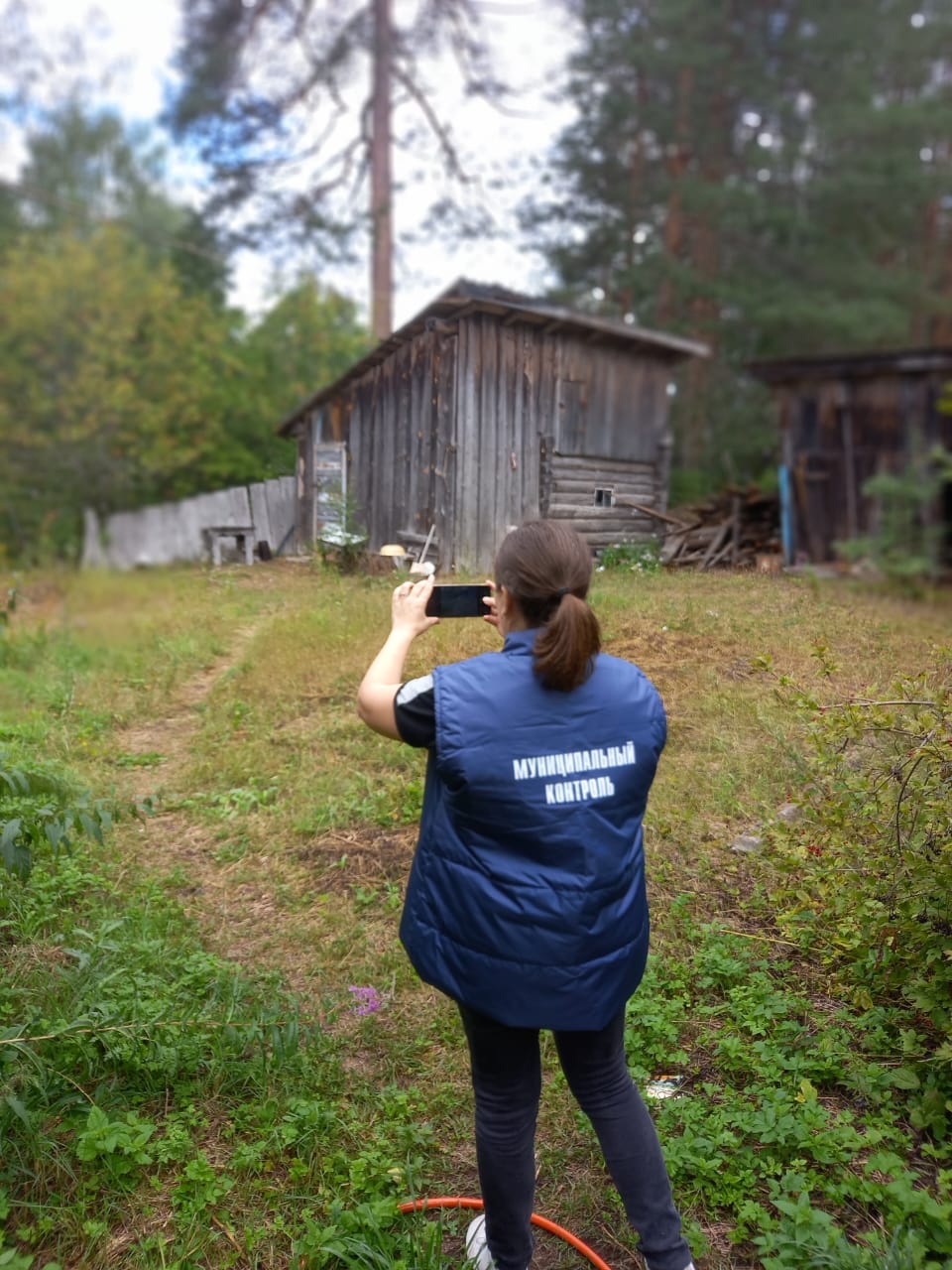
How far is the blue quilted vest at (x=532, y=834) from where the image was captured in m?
1.94

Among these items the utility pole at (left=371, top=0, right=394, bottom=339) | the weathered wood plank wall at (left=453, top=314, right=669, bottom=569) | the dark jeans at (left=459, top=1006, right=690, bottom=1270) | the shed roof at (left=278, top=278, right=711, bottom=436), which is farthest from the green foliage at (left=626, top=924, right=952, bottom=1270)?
the utility pole at (left=371, top=0, right=394, bottom=339)

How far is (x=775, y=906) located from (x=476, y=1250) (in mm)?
1799

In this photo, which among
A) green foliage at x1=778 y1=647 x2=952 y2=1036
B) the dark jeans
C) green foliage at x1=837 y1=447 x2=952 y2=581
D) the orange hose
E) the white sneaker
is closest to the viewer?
the dark jeans

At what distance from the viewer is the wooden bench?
489cm

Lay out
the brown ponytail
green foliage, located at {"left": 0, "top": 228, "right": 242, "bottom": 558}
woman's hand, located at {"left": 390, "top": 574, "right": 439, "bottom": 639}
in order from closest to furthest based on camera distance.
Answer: the brown ponytail
woman's hand, located at {"left": 390, "top": 574, "right": 439, "bottom": 639}
green foliage, located at {"left": 0, "top": 228, "right": 242, "bottom": 558}

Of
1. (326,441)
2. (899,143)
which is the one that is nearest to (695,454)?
(899,143)

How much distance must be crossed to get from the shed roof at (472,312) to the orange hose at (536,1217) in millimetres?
3758

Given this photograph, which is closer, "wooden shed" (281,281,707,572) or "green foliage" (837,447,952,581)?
"wooden shed" (281,281,707,572)

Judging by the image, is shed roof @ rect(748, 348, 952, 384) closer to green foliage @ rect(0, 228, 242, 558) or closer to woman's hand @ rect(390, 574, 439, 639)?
green foliage @ rect(0, 228, 242, 558)

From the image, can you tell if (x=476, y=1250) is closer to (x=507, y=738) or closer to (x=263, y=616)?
(x=507, y=738)

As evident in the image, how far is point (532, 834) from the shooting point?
1969 millimetres

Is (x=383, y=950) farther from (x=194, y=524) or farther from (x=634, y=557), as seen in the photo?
(x=194, y=524)

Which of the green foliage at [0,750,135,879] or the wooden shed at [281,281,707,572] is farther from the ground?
the wooden shed at [281,281,707,572]

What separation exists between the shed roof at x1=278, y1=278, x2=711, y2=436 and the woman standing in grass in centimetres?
297
